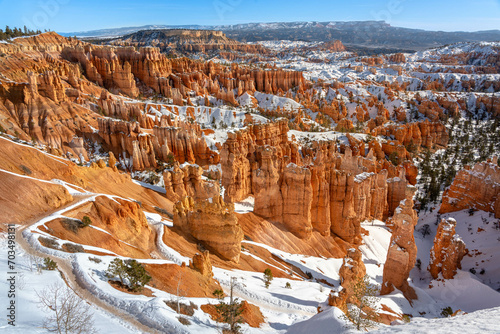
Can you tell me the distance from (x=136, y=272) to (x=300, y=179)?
731 inches

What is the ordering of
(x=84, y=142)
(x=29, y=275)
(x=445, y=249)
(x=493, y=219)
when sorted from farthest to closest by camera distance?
(x=84, y=142) → (x=493, y=219) → (x=445, y=249) → (x=29, y=275)

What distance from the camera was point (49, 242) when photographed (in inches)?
487

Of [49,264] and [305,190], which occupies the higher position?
[49,264]

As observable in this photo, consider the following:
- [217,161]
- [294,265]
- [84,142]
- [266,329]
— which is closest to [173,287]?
[266,329]

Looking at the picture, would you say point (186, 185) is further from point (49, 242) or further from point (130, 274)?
point (130, 274)

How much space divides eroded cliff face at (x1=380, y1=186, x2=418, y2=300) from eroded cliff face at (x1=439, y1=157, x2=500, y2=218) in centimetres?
1720

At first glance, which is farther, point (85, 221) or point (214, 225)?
point (214, 225)

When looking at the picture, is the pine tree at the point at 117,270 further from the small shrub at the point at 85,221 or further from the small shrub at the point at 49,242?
the small shrub at the point at 85,221

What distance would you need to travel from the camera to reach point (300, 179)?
90.6 feet

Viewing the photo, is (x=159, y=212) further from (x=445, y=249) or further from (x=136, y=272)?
(x=445, y=249)

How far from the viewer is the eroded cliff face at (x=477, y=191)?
35.0 meters

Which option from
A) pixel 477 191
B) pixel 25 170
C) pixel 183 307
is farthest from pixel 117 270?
pixel 477 191

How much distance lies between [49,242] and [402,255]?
2249 cm

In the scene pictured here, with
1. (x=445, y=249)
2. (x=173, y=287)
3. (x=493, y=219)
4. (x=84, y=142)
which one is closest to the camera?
(x=173, y=287)
